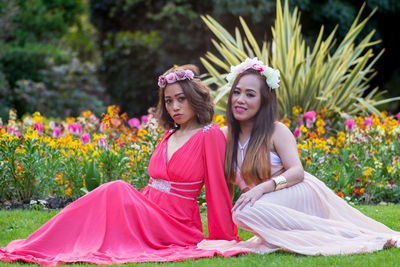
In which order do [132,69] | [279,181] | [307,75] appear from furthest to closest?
[132,69] → [307,75] → [279,181]

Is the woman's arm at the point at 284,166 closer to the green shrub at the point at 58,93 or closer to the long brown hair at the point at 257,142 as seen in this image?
the long brown hair at the point at 257,142

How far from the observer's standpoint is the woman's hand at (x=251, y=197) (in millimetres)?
3359

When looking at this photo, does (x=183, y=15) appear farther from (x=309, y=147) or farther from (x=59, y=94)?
(x=309, y=147)

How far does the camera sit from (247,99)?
11.9 ft

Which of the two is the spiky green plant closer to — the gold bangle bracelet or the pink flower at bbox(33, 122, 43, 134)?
the pink flower at bbox(33, 122, 43, 134)

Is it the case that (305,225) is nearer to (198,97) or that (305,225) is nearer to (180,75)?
(198,97)

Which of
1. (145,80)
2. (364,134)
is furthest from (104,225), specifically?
(145,80)

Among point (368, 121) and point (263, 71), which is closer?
point (263, 71)

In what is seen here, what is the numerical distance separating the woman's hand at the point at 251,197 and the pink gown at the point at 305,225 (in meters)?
0.03

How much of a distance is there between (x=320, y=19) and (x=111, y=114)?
24.3ft

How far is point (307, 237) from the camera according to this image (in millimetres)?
3291

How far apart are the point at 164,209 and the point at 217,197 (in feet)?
1.13

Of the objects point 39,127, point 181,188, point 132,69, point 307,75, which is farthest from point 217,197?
point 132,69

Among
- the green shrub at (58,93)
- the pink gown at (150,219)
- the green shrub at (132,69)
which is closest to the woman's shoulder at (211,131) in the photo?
the pink gown at (150,219)
